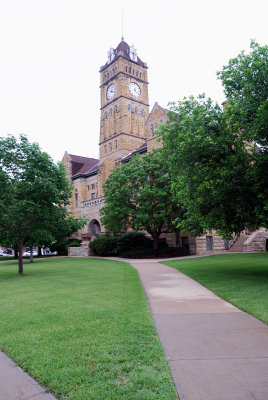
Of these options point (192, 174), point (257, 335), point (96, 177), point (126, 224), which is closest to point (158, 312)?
point (257, 335)

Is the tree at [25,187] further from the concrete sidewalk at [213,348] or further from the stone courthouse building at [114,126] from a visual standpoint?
the stone courthouse building at [114,126]

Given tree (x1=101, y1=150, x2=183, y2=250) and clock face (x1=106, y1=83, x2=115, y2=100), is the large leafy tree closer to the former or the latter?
tree (x1=101, y1=150, x2=183, y2=250)

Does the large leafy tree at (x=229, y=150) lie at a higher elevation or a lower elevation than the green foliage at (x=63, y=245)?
higher

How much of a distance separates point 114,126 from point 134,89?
8.43m

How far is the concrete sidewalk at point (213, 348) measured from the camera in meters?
3.42

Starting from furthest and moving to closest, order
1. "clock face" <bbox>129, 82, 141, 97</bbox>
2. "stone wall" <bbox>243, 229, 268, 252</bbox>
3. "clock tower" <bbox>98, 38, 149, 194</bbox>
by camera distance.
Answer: "clock face" <bbox>129, 82, 141, 97</bbox> < "clock tower" <bbox>98, 38, 149, 194</bbox> < "stone wall" <bbox>243, 229, 268, 252</bbox>

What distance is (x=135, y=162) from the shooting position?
32.7 metres

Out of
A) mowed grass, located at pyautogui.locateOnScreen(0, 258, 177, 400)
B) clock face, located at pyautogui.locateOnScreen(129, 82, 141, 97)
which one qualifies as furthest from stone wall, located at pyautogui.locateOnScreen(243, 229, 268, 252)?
clock face, located at pyautogui.locateOnScreen(129, 82, 141, 97)

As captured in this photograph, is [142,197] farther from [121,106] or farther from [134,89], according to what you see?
[134,89]

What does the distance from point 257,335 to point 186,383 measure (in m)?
2.40

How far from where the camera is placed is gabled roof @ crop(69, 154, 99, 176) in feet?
199

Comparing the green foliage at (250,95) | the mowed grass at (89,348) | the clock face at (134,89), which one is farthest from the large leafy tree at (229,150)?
the clock face at (134,89)

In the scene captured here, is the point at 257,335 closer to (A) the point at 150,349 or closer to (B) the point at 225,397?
(A) the point at 150,349

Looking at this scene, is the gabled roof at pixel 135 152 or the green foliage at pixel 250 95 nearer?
the green foliage at pixel 250 95
